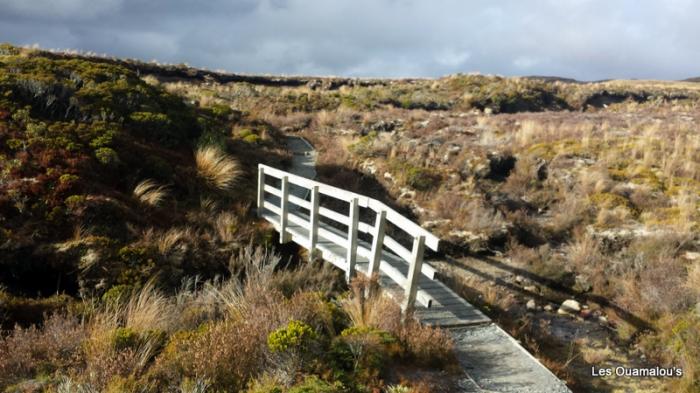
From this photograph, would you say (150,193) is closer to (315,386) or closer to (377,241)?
(377,241)

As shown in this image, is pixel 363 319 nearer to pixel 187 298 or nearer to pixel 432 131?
pixel 187 298

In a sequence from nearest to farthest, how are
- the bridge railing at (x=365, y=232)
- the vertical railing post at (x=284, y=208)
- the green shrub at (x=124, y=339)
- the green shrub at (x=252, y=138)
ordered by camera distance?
the green shrub at (x=124, y=339) < the bridge railing at (x=365, y=232) < the vertical railing post at (x=284, y=208) < the green shrub at (x=252, y=138)

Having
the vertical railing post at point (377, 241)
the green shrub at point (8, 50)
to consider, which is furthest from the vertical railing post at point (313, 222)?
the green shrub at point (8, 50)

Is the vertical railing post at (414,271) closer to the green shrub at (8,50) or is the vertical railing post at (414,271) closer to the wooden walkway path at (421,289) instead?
the wooden walkway path at (421,289)

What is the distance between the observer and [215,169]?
1149 centimetres

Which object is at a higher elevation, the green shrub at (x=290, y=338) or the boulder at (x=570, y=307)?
the green shrub at (x=290, y=338)

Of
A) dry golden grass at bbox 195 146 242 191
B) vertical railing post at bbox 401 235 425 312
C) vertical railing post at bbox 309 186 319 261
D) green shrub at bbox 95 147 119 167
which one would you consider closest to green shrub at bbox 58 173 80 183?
green shrub at bbox 95 147 119 167

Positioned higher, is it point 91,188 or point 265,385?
point 91,188

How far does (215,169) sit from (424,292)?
6.63 m

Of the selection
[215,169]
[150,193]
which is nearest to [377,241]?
[150,193]

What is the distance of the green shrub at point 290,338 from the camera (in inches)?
182

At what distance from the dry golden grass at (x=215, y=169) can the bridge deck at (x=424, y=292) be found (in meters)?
2.71

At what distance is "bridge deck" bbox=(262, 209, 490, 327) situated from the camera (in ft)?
22.8

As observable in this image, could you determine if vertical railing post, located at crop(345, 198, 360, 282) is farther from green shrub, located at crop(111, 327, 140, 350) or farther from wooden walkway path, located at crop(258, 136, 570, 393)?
green shrub, located at crop(111, 327, 140, 350)
